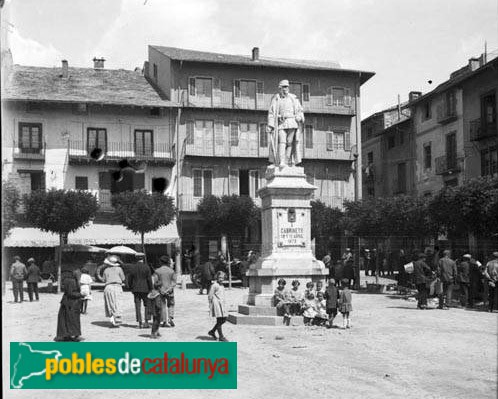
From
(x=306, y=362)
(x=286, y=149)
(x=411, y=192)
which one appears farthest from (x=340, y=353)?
(x=411, y=192)

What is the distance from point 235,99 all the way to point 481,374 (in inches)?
1299

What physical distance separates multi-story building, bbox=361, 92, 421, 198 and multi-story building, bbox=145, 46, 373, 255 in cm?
330

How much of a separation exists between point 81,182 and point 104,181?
1.24 meters

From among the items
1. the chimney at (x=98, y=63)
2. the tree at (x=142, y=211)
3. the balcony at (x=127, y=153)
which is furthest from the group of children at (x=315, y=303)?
Result: the chimney at (x=98, y=63)

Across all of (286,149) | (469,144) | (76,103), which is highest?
(76,103)

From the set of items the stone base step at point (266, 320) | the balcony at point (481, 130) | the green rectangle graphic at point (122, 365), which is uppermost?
the balcony at point (481, 130)

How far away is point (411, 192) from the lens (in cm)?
4356

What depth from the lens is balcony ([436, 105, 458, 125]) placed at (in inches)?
1499

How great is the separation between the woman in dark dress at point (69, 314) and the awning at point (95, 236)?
2206 cm

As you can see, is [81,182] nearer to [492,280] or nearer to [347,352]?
[492,280]

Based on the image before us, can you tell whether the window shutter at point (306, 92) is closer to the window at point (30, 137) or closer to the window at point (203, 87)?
the window at point (203, 87)

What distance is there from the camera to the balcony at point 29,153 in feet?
121

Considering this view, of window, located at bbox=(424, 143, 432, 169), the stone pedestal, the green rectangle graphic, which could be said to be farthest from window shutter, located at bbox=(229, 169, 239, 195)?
the green rectangle graphic

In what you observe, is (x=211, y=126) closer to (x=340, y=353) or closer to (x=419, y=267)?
(x=419, y=267)
